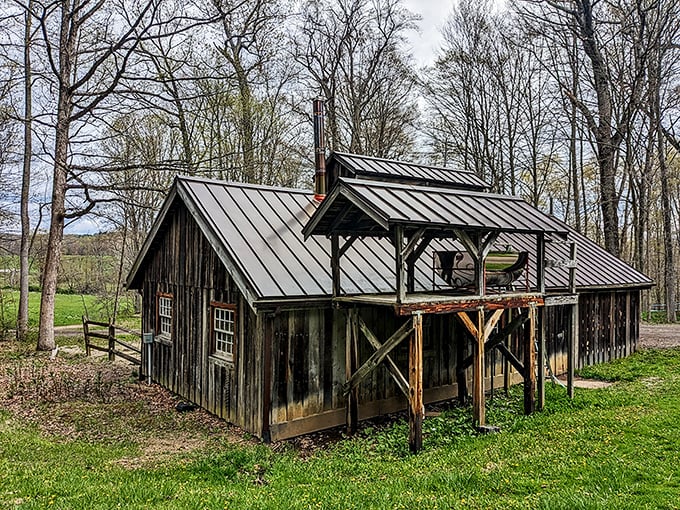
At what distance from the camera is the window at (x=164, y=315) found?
1131 cm

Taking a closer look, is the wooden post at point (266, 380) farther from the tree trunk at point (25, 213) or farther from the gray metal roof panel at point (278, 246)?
the tree trunk at point (25, 213)

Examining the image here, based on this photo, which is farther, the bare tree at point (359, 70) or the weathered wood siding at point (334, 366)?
the bare tree at point (359, 70)

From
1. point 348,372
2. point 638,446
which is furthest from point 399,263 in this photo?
point 638,446

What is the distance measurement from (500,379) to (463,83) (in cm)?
1654

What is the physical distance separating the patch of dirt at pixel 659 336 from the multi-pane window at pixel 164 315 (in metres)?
14.3

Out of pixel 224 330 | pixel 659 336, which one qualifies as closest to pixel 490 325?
pixel 224 330

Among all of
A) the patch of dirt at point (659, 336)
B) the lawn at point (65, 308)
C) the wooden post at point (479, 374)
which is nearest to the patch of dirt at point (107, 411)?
the wooden post at point (479, 374)

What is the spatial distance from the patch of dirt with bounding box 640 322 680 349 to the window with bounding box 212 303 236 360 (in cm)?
1333

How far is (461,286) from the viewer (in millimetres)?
9227

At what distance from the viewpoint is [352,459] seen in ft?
22.2

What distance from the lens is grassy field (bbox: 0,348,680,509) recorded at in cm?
→ 511

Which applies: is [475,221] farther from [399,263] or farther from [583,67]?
[583,67]

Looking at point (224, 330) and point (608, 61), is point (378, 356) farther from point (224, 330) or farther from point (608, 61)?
point (608, 61)

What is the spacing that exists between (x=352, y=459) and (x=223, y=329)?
3.76 m
